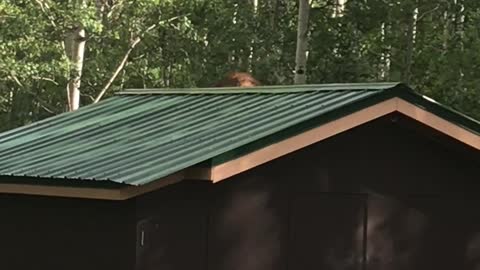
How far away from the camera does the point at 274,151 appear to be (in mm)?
7746

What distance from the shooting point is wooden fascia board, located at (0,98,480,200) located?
732 centimetres

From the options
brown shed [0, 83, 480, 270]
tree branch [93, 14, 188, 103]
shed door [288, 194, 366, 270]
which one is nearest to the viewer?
brown shed [0, 83, 480, 270]

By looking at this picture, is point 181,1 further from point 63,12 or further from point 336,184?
point 336,184

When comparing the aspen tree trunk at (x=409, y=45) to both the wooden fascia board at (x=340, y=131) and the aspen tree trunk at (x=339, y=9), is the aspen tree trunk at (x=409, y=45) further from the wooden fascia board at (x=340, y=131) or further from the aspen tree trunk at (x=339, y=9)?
the wooden fascia board at (x=340, y=131)

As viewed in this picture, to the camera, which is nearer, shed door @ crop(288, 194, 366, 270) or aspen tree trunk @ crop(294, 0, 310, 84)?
shed door @ crop(288, 194, 366, 270)

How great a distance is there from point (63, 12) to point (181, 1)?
3661 millimetres

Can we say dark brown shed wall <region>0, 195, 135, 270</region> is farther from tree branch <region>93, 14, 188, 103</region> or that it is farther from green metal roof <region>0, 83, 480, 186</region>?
tree branch <region>93, 14, 188, 103</region>

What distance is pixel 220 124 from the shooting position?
884 cm

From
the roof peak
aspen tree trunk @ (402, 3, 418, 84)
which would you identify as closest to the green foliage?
aspen tree trunk @ (402, 3, 418, 84)

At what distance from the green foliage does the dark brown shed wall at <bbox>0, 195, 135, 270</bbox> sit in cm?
1276

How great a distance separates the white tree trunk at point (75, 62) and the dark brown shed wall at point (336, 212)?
48.8 feet

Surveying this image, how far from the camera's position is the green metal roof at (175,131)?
7.57 m

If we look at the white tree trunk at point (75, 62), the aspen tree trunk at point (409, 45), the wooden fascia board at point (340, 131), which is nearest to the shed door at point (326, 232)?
the wooden fascia board at point (340, 131)

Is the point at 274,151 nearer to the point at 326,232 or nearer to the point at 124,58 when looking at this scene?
the point at 326,232
